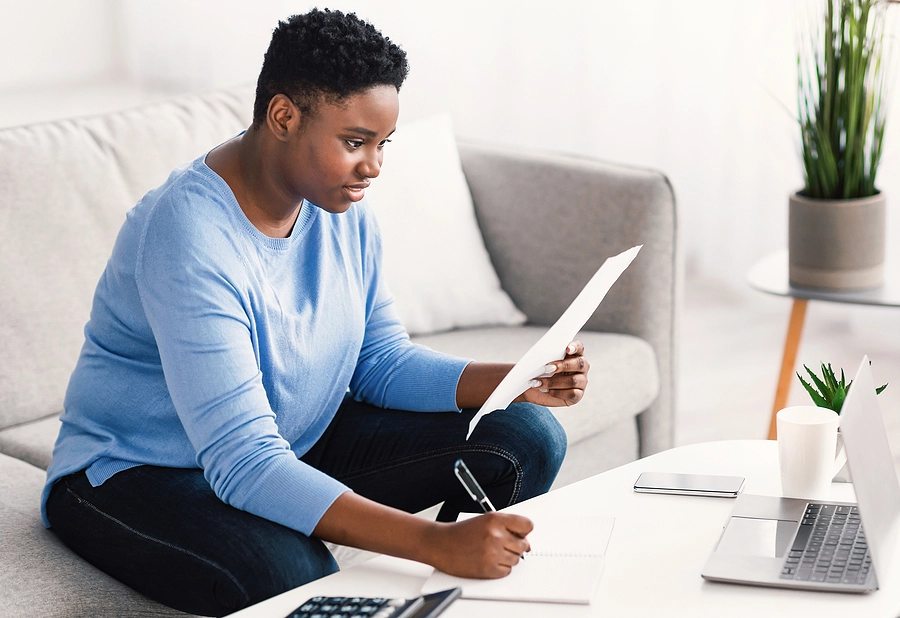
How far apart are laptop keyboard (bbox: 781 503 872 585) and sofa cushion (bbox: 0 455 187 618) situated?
680 mm

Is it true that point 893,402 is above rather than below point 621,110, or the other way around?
below

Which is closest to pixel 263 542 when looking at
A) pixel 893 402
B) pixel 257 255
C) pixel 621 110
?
pixel 257 255

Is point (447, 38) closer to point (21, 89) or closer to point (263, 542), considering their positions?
point (21, 89)

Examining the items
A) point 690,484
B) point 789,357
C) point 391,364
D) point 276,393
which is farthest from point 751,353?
point 276,393

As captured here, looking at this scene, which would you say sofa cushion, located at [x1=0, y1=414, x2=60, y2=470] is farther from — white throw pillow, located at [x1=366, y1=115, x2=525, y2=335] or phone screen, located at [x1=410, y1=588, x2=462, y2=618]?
phone screen, located at [x1=410, y1=588, x2=462, y2=618]

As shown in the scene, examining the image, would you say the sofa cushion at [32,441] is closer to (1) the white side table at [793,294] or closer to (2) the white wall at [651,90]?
(1) the white side table at [793,294]

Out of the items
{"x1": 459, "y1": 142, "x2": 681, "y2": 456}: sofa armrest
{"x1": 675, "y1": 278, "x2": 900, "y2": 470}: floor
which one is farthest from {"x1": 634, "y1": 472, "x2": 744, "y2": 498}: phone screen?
{"x1": 675, "y1": 278, "x2": 900, "y2": 470}: floor

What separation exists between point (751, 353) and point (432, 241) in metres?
1.28

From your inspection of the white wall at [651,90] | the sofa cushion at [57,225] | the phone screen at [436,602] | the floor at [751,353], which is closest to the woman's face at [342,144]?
the phone screen at [436,602]

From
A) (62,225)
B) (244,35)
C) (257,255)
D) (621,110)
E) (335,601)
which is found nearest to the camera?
(335,601)

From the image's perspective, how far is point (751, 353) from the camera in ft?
9.80

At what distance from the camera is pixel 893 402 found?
101 inches

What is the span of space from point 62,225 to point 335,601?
104 centimetres

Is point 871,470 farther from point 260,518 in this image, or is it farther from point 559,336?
point 260,518
